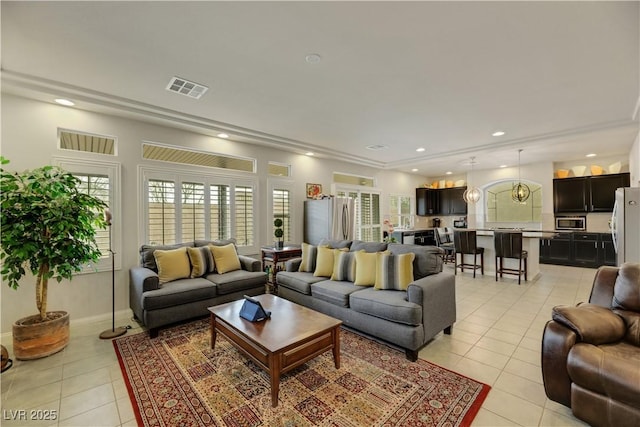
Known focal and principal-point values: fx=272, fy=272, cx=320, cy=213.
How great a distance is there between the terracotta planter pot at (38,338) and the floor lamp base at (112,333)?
0.33 metres

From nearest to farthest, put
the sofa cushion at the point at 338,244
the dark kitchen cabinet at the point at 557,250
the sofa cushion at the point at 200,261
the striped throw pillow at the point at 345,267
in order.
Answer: the striped throw pillow at the point at 345,267 < the sofa cushion at the point at 200,261 < the sofa cushion at the point at 338,244 < the dark kitchen cabinet at the point at 557,250

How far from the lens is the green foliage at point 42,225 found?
2508 millimetres

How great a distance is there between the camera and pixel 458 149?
234 inches

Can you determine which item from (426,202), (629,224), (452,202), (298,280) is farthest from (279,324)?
(452,202)

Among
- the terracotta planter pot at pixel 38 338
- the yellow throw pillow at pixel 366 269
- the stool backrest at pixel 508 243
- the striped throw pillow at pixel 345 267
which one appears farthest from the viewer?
the stool backrest at pixel 508 243

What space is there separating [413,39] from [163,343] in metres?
3.82

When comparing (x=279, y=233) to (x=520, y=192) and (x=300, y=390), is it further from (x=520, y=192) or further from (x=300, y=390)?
(x=520, y=192)

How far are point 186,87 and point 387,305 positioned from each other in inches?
126

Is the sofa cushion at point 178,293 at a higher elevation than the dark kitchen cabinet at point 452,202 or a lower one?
lower

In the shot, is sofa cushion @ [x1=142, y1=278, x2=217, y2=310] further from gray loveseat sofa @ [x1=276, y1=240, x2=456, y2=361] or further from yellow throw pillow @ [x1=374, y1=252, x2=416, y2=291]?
yellow throw pillow @ [x1=374, y1=252, x2=416, y2=291]

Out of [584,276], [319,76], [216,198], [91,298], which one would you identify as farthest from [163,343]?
[584,276]

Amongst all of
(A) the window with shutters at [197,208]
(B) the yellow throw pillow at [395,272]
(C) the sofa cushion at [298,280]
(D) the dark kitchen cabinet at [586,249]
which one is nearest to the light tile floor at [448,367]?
(B) the yellow throw pillow at [395,272]

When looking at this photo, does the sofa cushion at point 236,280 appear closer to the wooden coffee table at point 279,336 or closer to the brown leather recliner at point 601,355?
the wooden coffee table at point 279,336

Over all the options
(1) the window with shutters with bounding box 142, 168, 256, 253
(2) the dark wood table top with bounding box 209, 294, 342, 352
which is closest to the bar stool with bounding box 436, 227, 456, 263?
(1) the window with shutters with bounding box 142, 168, 256, 253
